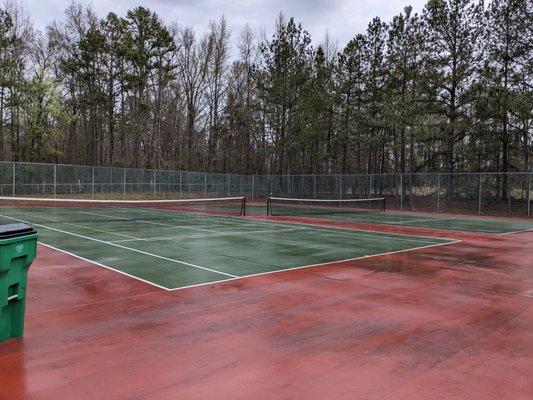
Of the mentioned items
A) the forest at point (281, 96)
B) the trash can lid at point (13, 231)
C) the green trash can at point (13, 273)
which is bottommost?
the green trash can at point (13, 273)

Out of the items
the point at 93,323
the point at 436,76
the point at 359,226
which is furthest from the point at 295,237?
the point at 436,76

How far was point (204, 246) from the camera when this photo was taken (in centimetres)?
1166

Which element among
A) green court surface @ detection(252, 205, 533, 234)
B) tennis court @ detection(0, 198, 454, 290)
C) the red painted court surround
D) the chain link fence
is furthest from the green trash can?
the chain link fence

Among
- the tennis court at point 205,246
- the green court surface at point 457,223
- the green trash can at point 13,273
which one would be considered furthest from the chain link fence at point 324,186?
the green trash can at point 13,273

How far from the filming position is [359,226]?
60.6 feet

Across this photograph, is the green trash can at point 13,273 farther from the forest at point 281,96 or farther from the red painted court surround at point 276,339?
Answer: the forest at point 281,96

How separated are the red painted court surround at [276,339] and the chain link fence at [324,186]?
21676mm

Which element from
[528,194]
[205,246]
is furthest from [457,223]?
[205,246]

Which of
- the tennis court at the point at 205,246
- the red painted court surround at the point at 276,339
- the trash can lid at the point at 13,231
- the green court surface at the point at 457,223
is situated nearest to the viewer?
the red painted court surround at the point at 276,339

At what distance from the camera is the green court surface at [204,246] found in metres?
8.61

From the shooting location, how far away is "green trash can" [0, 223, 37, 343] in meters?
4.21

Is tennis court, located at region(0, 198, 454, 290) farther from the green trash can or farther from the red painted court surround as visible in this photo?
the green trash can

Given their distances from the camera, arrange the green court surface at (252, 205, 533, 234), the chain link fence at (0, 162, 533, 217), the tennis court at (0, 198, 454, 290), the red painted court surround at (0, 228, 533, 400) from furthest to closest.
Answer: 1. the chain link fence at (0, 162, 533, 217)
2. the green court surface at (252, 205, 533, 234)
3. the tennis court at (0, 198, 454, 290)
4. the red painted court surround at (0, 228, 533, 400)

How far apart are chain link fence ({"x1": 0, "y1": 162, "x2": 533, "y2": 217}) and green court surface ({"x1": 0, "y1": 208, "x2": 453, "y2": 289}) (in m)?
12.7
